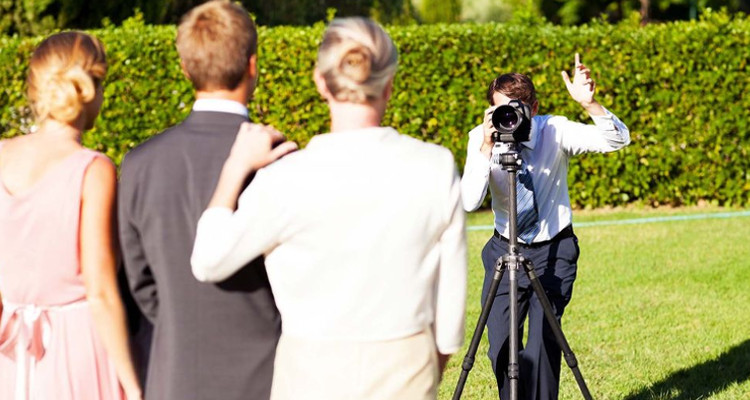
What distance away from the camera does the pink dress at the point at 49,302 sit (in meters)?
3.12

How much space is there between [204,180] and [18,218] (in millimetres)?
569

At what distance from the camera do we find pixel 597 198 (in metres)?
13.6

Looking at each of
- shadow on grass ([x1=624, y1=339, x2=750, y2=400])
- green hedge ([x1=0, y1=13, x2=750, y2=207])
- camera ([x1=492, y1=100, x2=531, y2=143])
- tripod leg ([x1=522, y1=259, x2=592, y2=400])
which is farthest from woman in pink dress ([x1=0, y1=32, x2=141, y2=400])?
green hedge ([x1=0, y1=13, x2=750, y2=207])

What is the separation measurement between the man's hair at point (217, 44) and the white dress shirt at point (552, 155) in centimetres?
235

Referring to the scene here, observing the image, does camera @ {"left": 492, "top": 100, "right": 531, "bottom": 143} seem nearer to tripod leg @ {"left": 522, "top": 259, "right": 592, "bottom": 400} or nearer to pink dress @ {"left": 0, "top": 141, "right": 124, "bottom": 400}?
tripod leg @ {"left": 522, "top": 259, "right": 592, "bottom": 400}

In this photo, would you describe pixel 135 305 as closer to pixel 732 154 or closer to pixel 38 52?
pixel 38 52

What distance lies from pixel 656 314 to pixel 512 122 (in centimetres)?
396

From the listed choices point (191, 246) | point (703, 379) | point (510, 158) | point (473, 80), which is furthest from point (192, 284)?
point (473, 80)

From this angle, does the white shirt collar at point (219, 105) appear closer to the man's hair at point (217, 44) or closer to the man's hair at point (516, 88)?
the man's hair at point (217, 44)

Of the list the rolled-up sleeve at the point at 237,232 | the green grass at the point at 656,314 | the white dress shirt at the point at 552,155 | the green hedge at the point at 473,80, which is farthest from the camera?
the green hedge at the point at 473,80

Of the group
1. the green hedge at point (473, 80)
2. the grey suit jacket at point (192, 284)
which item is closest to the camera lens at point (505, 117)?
the grey suit jacket at point (192, 284)

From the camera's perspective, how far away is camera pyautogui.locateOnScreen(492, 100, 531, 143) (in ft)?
15.8

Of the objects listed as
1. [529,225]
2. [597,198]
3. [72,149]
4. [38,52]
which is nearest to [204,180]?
[72,149]

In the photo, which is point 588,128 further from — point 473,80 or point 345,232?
point 473,80
